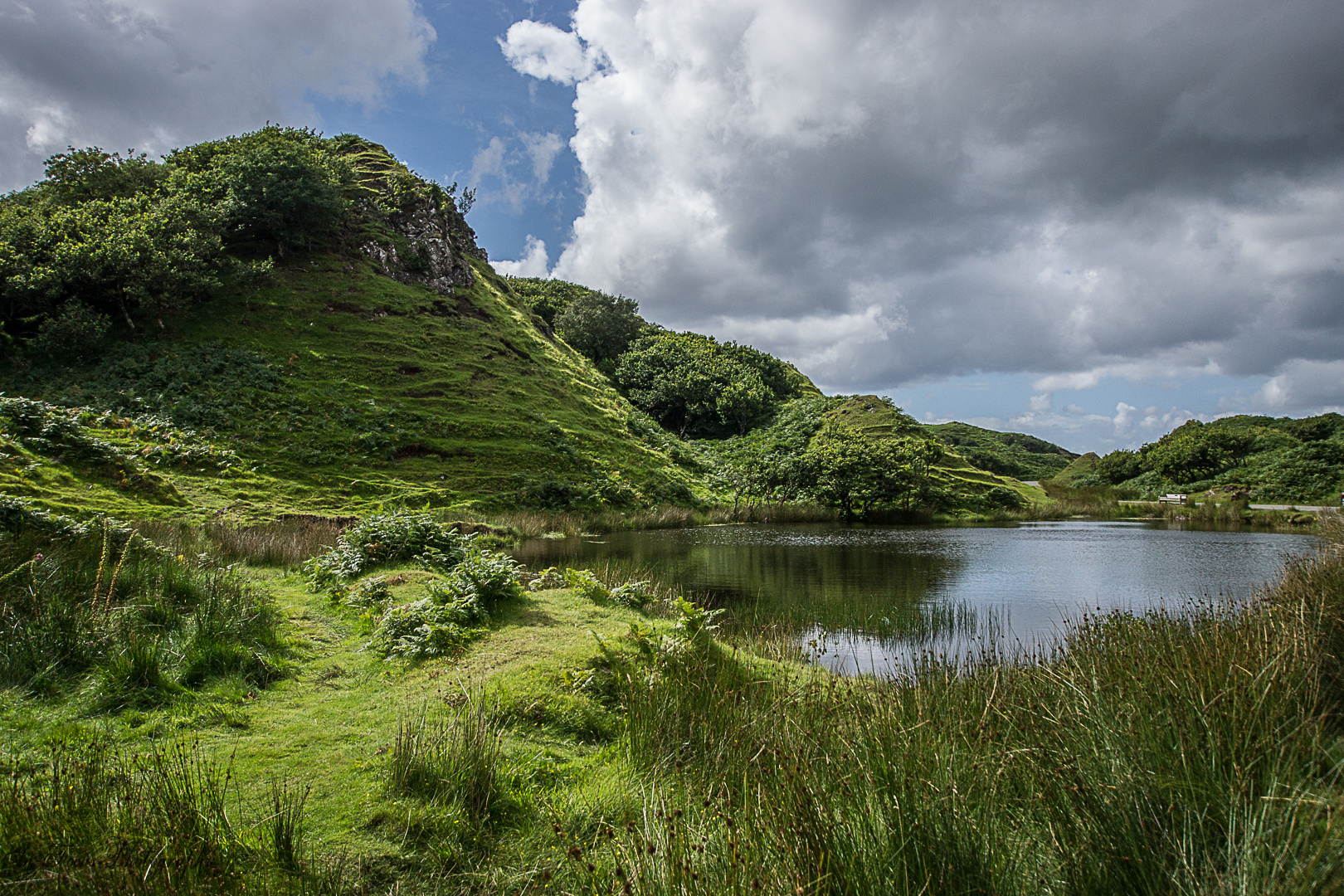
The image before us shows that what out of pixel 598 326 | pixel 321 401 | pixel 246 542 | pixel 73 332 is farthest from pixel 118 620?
pixel 598 326

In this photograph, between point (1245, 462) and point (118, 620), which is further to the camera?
point (1245, 462)

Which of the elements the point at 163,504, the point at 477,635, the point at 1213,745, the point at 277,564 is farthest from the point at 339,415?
the point at 1213,745

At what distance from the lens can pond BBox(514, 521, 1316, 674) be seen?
32.9ft

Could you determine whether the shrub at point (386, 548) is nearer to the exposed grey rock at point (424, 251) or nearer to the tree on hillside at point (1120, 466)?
the exposed grey rock at point (424, 251)

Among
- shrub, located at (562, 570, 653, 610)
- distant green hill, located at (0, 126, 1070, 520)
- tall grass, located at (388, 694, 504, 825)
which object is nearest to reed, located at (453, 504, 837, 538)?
distant green hill, located at (0, 126, 1070, 520)

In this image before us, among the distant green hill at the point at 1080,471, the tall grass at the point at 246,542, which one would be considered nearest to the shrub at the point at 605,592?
the tall grass at the point at 246,542

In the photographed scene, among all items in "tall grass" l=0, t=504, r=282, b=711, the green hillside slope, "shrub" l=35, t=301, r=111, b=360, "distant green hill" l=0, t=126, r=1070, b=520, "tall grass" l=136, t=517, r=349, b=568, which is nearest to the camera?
"tall grass" l=0, t=504, r=282, b=711

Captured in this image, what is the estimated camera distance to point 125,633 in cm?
526

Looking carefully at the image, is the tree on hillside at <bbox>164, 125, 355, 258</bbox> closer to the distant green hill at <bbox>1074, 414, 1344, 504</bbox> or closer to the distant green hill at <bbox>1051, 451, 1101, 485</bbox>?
the distant green hill at <bbox>1074, 414, 1344, 504</bbox>

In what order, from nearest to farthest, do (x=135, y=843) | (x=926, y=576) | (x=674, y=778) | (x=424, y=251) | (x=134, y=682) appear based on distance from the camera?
1. (x=135, y=843)
2. (x=674, y=778)
3. (x=134, y=682)
4. (x=926, y=576)
5. (x=424, y=251)

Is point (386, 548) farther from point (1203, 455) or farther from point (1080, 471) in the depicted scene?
point (1080, 471)

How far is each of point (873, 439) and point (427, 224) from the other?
1584 inches

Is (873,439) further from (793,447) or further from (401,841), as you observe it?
(401,841)

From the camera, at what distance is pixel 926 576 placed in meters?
15.8
